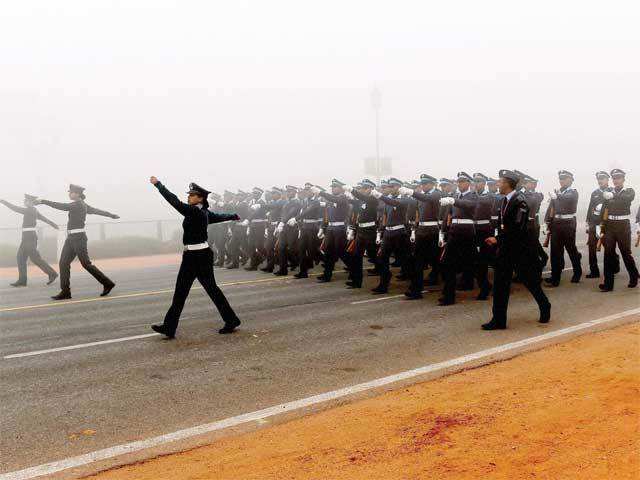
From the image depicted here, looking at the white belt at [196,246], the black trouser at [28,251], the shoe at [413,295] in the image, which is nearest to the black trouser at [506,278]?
the shoe at [413,295]

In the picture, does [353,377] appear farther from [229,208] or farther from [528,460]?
[229,208]

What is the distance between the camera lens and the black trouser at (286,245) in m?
15.1

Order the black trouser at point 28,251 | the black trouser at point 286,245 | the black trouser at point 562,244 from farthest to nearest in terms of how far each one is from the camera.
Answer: the black trouser at point 286,245 → the black trouser at point 28,251 → the black trouser at point 562,244

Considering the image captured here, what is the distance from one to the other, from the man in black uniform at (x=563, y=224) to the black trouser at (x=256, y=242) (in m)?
7.22

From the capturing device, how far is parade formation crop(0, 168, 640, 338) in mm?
8359

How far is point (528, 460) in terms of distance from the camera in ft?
13.6

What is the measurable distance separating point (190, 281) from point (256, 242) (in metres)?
8.61

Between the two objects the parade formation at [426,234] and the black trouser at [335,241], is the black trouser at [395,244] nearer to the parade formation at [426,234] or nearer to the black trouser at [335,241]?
the parade formation at [426,234]

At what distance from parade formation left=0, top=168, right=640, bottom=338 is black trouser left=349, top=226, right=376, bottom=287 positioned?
0.07 feet

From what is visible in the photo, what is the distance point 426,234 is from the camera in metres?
11.3

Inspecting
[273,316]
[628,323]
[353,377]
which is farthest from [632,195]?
[353,377]

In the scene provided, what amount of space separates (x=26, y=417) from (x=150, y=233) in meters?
22.2

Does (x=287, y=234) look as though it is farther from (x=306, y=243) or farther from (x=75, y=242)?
(x=75, y=242)

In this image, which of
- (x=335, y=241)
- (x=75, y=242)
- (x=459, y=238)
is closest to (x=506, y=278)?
(x=459, y=238)
